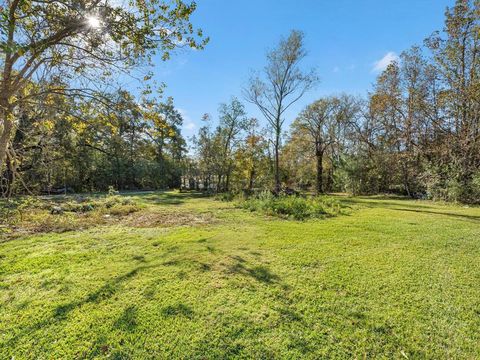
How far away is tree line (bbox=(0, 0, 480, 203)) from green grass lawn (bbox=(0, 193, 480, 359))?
1.77 metres

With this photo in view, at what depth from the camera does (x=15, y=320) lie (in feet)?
8.43

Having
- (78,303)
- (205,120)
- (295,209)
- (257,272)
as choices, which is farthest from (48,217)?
(205,120)

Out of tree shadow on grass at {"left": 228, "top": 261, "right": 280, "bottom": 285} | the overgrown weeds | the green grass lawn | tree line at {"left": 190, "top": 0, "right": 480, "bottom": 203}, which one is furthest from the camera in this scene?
tree line at {"left": 190, "top": 0, "right": 480, "bottom": 203}

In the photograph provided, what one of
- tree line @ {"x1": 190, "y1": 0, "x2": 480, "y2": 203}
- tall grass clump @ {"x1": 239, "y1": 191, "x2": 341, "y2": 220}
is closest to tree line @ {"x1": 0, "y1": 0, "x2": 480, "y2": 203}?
tree line @ {"x1": 190, "y1": 0, "x2": 480, "y2": 203}

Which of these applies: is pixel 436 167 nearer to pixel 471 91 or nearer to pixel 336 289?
pixel 471 91

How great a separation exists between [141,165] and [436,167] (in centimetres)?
2491

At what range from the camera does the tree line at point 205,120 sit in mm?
3564

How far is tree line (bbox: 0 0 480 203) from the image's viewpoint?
356cm

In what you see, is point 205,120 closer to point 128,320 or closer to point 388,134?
point 388,134

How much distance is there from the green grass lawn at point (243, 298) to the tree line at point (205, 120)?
5.82ft

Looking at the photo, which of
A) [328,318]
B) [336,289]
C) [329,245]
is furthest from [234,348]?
[329,245]

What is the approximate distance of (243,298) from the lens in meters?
2.84

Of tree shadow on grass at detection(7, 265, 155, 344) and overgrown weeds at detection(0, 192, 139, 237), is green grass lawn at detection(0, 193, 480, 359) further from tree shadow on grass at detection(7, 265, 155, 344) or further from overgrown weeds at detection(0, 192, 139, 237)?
overgrown weeds at detection(0, 192, 139, 237)

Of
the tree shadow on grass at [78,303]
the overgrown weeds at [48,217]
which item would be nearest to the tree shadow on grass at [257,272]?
the tree shadow on grass at [78,303]
